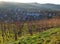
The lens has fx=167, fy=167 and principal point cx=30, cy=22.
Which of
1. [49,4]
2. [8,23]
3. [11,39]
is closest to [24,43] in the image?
[11,39]

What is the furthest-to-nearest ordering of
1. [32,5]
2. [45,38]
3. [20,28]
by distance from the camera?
[32,5] < [20,28] < [45,38]

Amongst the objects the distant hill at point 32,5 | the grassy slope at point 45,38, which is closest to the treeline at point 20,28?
the grassy slope at point 45,38

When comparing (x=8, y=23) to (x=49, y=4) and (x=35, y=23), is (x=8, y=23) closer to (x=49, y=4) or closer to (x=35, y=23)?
(x=35, y=23)

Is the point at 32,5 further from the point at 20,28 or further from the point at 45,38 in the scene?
the point at 45,38

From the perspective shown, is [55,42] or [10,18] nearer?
[55,42]

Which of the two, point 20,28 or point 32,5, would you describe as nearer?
point 20,28

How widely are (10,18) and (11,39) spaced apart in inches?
16.4

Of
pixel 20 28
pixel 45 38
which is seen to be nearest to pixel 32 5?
pixel 20 28

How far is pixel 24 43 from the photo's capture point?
128 inches

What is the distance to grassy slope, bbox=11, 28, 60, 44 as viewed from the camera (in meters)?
3.12

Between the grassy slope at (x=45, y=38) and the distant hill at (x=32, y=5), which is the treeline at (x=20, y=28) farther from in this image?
the distant hill at (x=32, y=5)

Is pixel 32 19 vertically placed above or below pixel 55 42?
above

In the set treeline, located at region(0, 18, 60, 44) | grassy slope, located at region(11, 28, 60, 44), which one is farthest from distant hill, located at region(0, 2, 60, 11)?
grassy slope, located at region(11, 28, 60, 44)

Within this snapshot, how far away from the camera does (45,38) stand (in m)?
3.19
